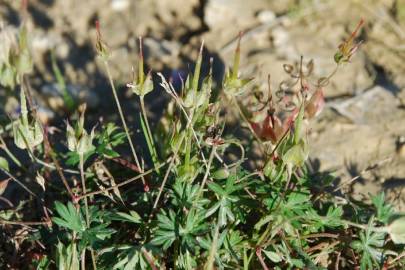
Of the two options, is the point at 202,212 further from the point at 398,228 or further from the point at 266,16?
the point at 266,16

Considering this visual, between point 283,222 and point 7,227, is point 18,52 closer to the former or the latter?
point 7,227

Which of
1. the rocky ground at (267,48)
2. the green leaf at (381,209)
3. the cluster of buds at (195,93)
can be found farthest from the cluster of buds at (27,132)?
the green leaf at (381,209)

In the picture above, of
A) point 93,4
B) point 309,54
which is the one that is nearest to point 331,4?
point 309,54

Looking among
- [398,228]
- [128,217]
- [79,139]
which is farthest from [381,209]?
[79,139]

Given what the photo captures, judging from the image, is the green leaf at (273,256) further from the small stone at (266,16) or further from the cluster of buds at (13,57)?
the small stone at (266,16)

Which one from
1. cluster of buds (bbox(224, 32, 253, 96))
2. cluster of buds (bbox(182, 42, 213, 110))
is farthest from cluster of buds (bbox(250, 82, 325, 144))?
cluster of buds (bbox(182, 42, 213, 110))
